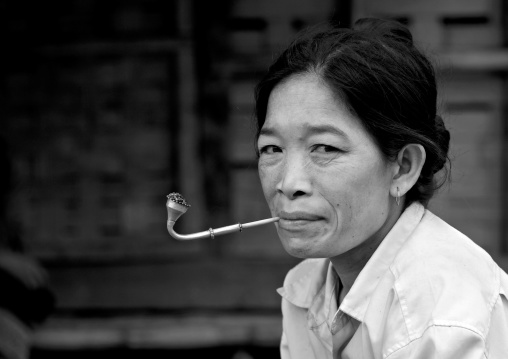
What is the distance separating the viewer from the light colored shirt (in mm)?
1487

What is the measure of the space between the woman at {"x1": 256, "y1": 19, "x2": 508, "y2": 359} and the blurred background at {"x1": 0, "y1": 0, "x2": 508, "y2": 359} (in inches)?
72.3

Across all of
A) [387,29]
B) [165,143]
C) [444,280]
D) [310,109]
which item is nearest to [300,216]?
[310,109]

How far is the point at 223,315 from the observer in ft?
12.0

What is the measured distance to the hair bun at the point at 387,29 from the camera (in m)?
1.86

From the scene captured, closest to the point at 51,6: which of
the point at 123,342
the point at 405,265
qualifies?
the point at 123,342

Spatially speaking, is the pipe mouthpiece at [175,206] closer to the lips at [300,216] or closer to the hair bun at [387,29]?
the lips at [300,216]

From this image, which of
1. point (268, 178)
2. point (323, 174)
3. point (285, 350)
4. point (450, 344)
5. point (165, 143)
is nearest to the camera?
point (450, 344)

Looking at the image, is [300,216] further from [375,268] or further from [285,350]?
[285,350]

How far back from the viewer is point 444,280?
5.15 feet

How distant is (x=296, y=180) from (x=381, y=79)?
30 cm

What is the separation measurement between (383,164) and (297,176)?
21 cm

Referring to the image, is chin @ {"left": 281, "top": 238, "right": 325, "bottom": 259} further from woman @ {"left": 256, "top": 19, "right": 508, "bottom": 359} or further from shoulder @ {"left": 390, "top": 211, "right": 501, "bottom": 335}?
shoulder @ {"left": 390, "top": 211, "right": 501, "bottom": 335}

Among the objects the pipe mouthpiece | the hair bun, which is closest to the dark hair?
the hair bun

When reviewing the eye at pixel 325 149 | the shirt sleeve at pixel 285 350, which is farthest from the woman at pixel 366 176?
the shirt sleeve at pixel 285 350
